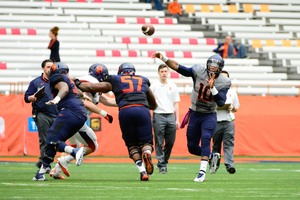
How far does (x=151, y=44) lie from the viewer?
101 ft

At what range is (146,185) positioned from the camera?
43.5ft

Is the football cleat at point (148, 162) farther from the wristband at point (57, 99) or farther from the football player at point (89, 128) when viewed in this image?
the wristband at point (57, 99)

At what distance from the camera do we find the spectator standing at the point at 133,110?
1464 centimetres

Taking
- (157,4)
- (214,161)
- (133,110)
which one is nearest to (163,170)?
(214,161)

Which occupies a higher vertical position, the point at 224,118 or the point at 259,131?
the point at 224,118

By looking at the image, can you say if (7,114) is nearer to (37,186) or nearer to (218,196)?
(37,186)

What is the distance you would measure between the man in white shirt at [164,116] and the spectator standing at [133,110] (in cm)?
348

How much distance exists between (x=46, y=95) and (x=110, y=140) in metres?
7.64

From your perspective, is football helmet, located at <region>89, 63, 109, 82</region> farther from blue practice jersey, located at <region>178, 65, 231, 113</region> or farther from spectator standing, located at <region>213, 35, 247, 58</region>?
spectator standing, located at <region>213, 35, 247, 58</region>

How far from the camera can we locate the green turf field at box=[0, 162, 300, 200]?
443 inches

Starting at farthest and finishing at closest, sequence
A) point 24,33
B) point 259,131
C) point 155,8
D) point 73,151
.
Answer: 1. point 155,8
2. point 24,33
3. point 259,131
4. point 73,151

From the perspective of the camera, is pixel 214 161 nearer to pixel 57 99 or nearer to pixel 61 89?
pixel 61 89

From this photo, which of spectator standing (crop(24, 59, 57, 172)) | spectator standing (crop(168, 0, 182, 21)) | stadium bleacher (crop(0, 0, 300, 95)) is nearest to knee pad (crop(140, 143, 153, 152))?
spectator standing (crop(24, 59, 57, 172))

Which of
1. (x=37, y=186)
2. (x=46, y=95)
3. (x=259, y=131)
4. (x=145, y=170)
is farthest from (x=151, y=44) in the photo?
(x=37, y=186)
